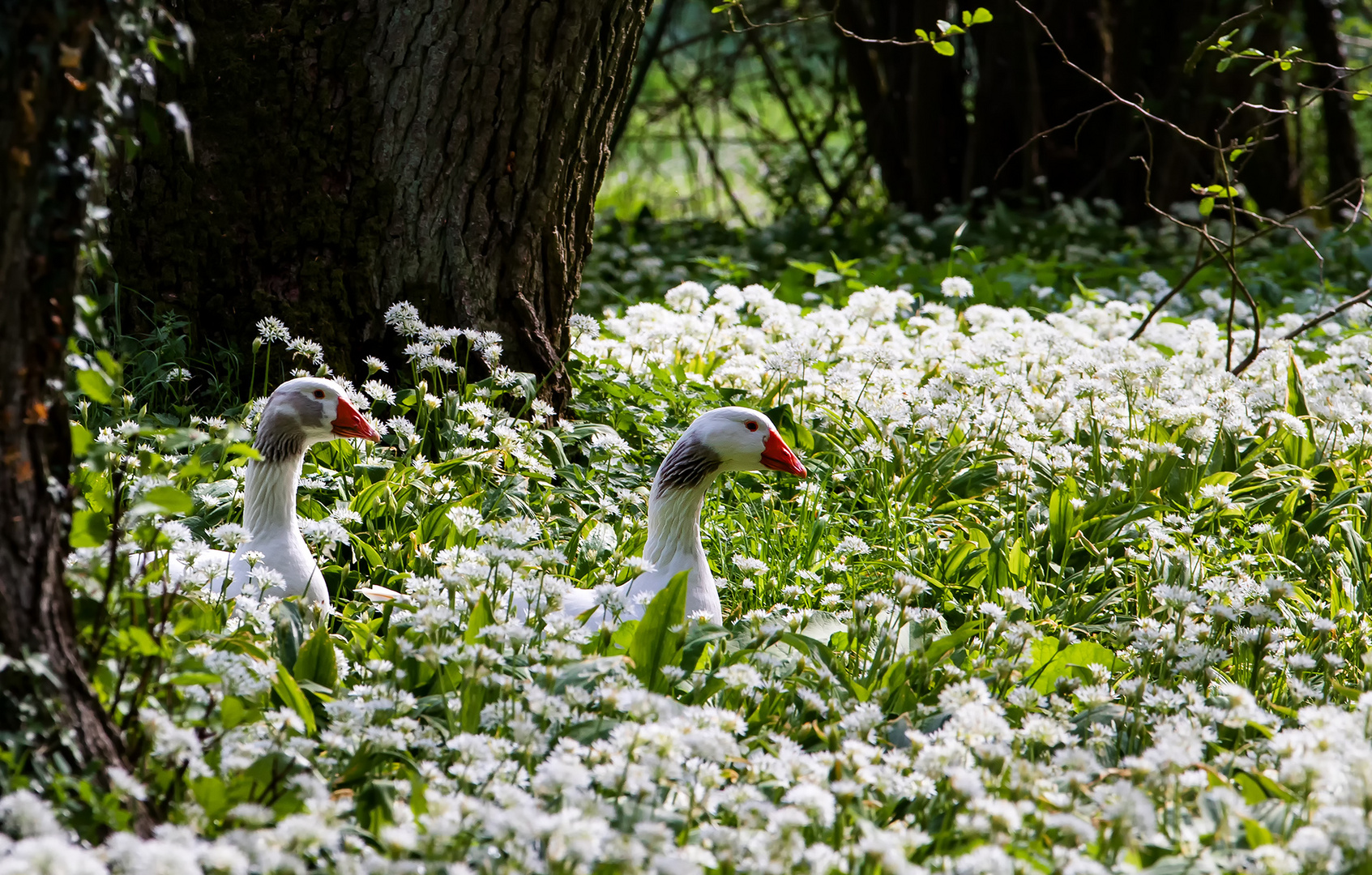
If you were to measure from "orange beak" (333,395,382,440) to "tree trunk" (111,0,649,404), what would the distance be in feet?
3.40

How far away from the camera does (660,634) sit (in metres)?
2.83

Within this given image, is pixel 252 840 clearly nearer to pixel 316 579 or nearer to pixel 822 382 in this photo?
pixel 316 579

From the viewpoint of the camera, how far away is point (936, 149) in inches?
416

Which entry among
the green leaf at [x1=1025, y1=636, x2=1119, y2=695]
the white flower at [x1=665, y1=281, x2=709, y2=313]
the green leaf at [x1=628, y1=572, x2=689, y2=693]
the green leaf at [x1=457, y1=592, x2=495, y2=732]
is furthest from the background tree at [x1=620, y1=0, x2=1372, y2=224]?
the green leaf at [x1=457, y1=592, x2=495, y2=732]

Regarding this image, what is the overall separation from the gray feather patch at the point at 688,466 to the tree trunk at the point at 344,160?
1357 mm

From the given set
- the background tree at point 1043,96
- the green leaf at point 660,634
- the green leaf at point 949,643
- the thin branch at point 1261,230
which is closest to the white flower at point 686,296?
the thin branch at point 1261,230

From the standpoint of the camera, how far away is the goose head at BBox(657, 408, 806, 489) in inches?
142

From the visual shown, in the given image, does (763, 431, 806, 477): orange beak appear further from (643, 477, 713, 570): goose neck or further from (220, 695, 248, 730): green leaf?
(220, 695, 248, 730): green leaf

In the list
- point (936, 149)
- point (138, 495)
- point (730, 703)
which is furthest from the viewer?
point (936, 149)

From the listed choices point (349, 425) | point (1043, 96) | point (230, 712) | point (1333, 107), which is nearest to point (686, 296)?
point (349, 425)

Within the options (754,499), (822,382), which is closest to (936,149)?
(822,382)

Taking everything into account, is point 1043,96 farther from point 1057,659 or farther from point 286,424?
point 286,424

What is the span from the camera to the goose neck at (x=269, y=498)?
11.1 ft

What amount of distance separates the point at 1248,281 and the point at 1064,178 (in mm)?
3063
